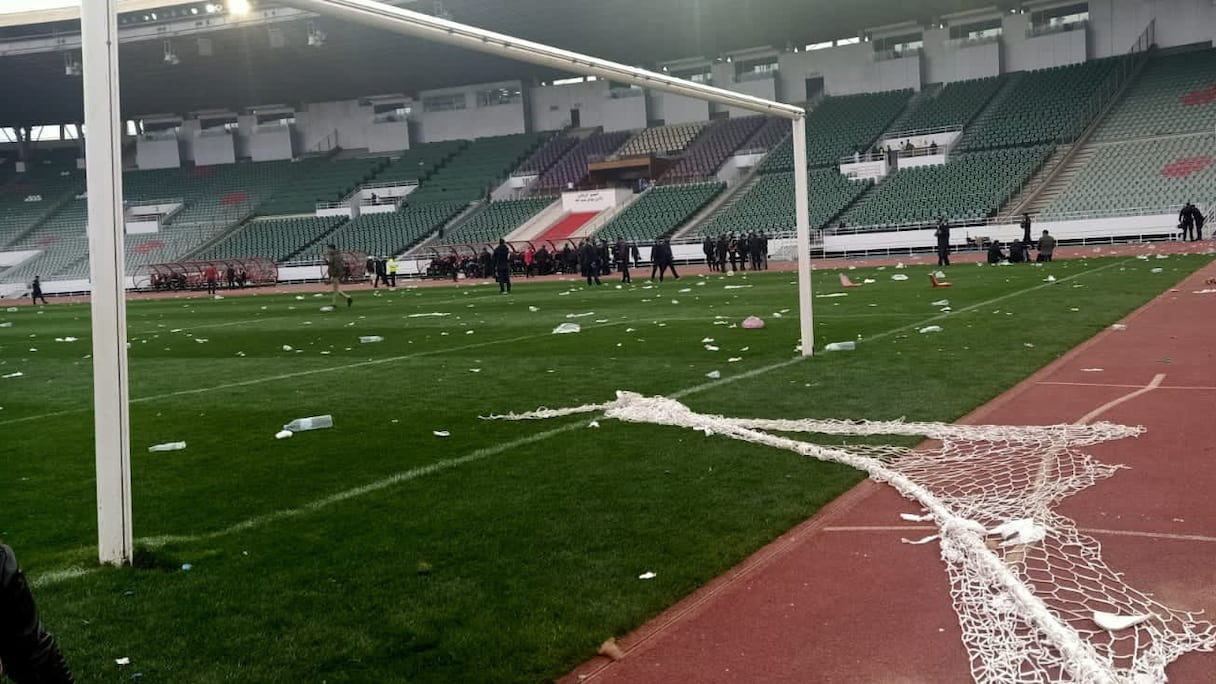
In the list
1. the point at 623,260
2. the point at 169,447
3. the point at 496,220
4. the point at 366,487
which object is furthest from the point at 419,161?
the point at 366,487

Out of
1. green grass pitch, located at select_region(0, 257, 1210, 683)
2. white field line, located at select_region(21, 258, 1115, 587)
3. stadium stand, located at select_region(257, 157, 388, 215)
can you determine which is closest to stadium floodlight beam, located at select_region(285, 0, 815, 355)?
green grass pitch, located at select_region(0, 257, 1210, 683)

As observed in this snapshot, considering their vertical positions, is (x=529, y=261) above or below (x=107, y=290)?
above

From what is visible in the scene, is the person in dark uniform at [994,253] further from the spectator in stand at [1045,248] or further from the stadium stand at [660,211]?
the stadium stand at [660,211]

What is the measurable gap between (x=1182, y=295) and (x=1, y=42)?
5823cm

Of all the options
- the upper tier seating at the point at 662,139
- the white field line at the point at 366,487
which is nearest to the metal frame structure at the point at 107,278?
the white field line at the point at 366,487

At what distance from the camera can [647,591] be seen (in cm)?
429

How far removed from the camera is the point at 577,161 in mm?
58844

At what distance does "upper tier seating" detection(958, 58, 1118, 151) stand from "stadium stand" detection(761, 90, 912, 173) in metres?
4.82

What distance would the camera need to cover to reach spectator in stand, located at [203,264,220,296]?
44.8 m

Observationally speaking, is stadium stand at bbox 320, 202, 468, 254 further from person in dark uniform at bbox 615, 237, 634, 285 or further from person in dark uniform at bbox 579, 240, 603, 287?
person in dark uniform at bbox 579, 240, 603, 287

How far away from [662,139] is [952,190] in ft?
66.0

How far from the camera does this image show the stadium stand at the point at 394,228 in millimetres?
54188

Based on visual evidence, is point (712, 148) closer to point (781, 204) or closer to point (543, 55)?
point (781, 204)

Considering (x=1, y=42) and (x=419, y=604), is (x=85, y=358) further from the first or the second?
(x=1, y=42)
